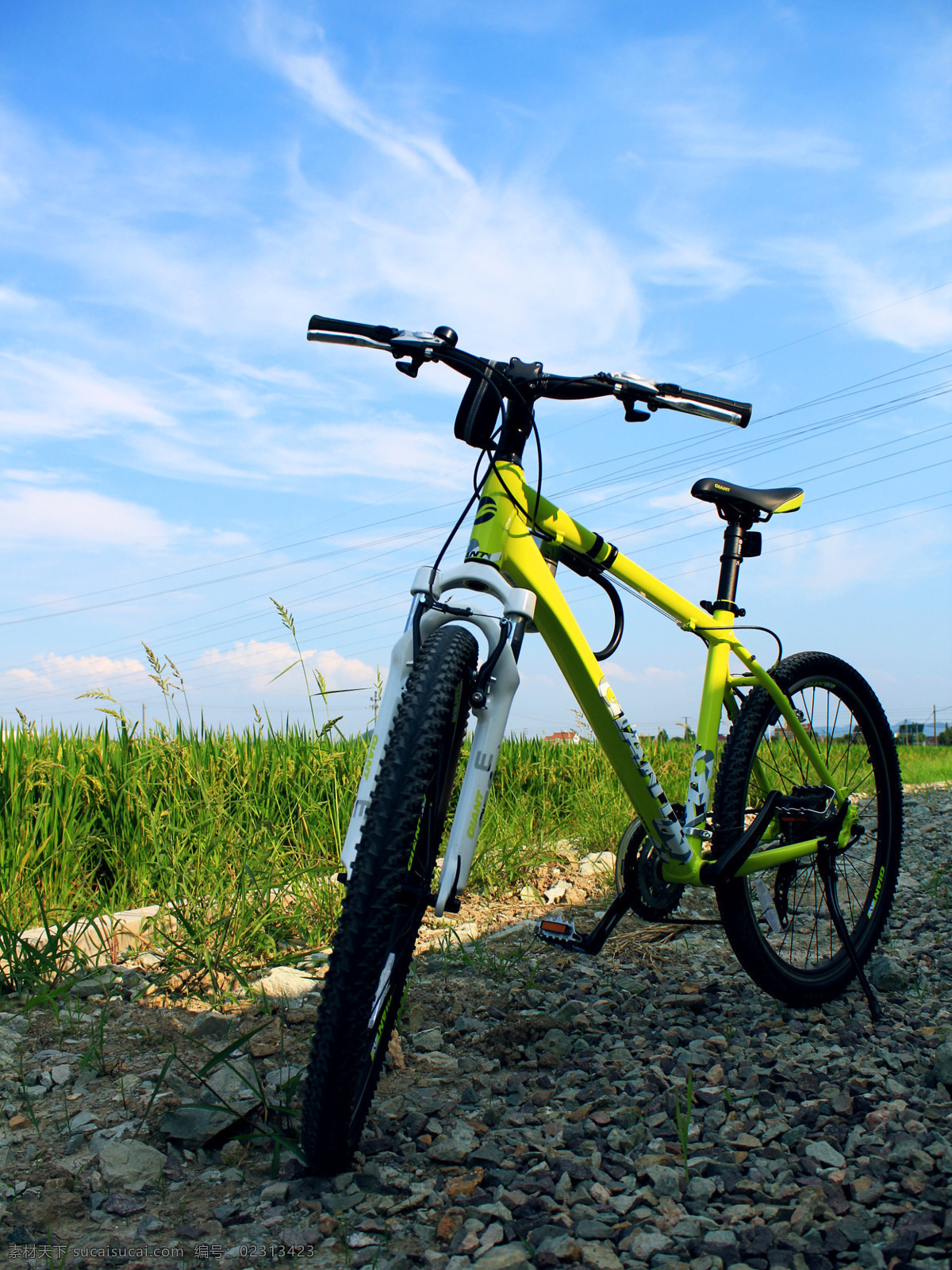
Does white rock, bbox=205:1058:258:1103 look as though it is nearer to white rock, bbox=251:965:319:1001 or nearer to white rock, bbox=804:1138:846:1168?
white rock, bbox=251:965:319:1001

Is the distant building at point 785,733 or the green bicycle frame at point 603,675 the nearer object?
the green bicycle frame at point 603,675

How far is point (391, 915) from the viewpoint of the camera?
75.8 inches

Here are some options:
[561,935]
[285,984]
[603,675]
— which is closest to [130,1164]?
[285,984]

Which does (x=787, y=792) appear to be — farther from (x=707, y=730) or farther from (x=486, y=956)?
(x=486, y=956)

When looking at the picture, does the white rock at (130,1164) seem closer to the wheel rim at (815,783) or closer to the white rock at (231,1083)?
the white rock at (231,1083)

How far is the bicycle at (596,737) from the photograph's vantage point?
6.36 feet

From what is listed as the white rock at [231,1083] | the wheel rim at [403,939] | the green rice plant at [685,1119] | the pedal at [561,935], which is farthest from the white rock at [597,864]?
the wheel rim at [403,939]

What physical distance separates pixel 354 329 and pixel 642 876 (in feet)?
6.52

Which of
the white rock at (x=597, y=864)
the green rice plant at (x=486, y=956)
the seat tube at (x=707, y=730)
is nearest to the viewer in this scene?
the seat tube at (x=707, y=730)

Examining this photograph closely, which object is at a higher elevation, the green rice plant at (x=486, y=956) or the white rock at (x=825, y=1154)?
the green rice plant at (x=486, y=956)

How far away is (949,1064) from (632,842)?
1078 mm

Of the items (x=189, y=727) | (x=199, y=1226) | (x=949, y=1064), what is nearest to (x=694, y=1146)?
(x=949, y=1064)

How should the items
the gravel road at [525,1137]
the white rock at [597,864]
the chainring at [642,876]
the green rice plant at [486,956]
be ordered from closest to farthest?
the gravel road at [525,1137], the chainring at [642,876], the green rice plant at [486,956], the white rock at [597,864]

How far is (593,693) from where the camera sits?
267 centimetres
